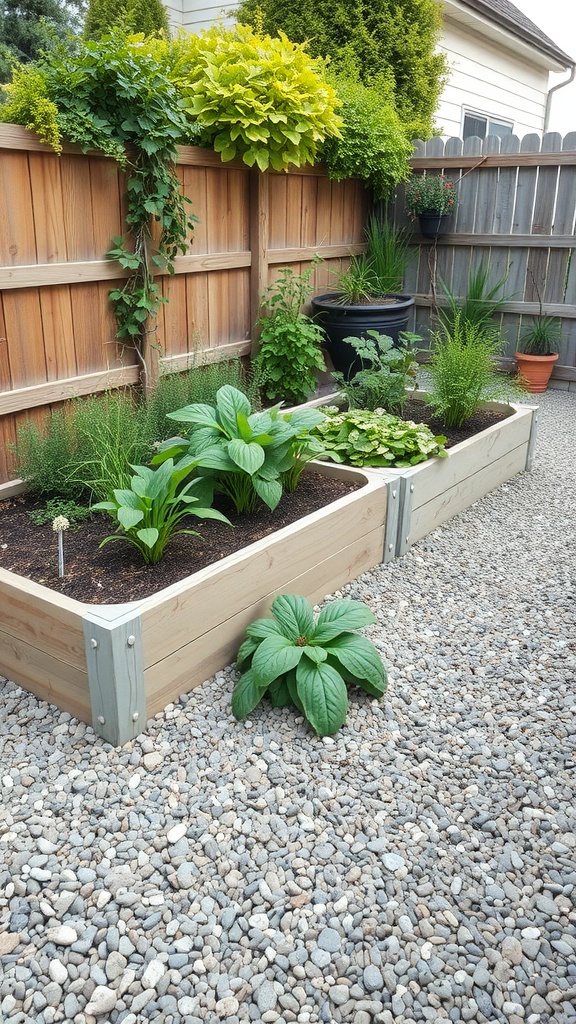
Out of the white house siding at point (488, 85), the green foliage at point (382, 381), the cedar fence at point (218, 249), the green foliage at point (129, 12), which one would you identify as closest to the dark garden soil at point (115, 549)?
the cedar fence at point (218, 249)

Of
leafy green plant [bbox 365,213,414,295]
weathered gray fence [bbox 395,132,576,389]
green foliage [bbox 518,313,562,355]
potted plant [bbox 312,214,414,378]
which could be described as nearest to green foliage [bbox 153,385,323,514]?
potted plant [bbox 312,214,414,378]

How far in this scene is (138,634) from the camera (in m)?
2.09

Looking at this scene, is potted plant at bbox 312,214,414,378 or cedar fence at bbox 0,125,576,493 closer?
cedar fence at bbox 0,125,576,493

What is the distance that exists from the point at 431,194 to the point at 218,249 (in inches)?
92.0

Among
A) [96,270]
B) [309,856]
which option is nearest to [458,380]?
[96,270]

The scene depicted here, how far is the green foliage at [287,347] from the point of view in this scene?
470cm

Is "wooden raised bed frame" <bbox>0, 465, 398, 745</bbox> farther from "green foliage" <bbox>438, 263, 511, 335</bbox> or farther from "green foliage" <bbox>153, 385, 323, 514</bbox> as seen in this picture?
"green foliage" <bbox>438, 263, 511, 335</bbox>

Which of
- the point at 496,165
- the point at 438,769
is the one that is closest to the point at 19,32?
the point at 496,165

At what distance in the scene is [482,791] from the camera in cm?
202

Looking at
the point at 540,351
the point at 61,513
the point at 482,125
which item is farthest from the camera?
the point at 482,125

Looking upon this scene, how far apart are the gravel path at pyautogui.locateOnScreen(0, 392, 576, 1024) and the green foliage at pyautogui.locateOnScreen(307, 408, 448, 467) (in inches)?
38.4

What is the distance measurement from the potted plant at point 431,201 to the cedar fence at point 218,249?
0.13 m

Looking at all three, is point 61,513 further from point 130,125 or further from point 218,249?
point 218,249

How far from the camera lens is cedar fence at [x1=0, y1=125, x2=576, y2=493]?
3.29 meters
